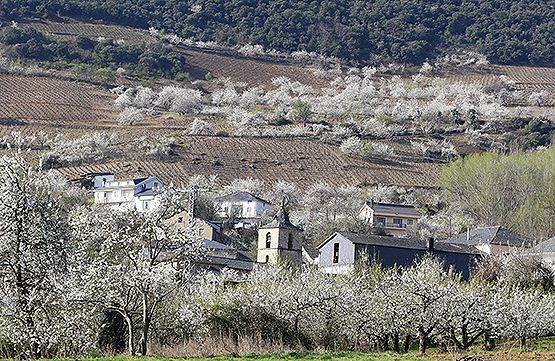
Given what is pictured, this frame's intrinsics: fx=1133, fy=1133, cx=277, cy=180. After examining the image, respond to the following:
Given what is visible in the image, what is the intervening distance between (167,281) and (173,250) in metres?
2.90

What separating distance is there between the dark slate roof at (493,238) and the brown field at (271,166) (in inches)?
1088

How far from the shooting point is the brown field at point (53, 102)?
378 feet

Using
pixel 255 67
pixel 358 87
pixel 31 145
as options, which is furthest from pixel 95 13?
pixel 31 145

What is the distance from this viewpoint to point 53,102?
122 meters

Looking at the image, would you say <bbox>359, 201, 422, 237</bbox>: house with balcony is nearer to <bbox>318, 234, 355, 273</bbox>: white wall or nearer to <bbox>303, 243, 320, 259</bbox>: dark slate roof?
<bbox>303, 243, 320, 259</bbox>: dark slate roof

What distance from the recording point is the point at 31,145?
104 metres

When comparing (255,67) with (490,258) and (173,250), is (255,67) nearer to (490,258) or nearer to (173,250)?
(490,258)

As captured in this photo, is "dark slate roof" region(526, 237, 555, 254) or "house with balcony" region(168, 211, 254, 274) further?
"dark slate roof" region(526, 237, 555, 254)

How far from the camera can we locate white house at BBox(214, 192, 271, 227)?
8925 centimetres

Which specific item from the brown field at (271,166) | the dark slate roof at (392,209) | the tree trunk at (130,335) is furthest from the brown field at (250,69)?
the tree trunk at (130,335)

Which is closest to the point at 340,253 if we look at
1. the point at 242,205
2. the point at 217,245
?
the point at 217,245

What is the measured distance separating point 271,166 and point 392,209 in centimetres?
1724

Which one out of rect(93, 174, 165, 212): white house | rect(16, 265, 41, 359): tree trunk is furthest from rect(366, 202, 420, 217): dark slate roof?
rect(16, 265, 41, 359): tree trunk

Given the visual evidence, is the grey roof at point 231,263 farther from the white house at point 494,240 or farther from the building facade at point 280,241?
the white house at point 494,240
